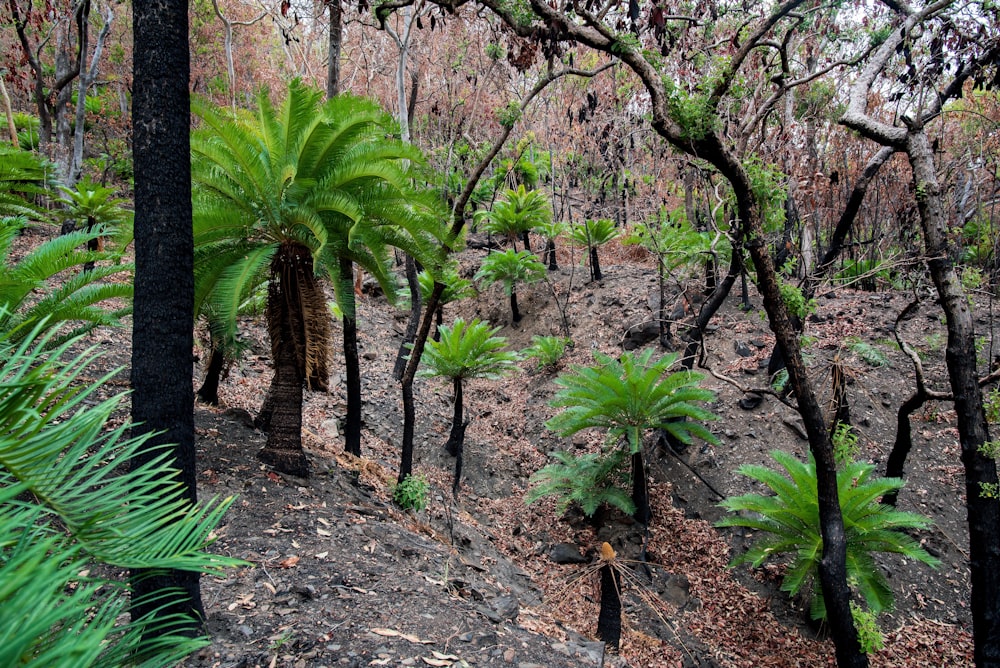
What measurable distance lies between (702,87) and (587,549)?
21.2ft

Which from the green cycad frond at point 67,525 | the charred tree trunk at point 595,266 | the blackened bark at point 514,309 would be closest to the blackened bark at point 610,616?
the green cycad frond at point 67,525

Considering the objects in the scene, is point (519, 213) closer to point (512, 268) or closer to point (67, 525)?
point (512, 268)

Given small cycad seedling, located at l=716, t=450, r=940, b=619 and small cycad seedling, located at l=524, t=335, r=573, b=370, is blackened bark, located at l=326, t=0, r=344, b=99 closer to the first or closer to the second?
small cycad seedling, located at l=524, t=335, r=573, b=370

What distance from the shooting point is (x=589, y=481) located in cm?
844

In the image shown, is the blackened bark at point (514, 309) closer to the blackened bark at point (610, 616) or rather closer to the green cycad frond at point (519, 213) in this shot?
the green cycad frond at point (519, 213)

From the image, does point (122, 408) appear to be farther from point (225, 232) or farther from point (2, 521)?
point (2, 521)

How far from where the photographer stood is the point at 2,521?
794mm

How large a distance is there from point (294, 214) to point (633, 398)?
4956mm

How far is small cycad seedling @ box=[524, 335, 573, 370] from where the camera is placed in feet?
43.3

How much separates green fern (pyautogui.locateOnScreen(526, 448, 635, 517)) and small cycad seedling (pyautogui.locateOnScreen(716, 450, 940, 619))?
67.5 inches

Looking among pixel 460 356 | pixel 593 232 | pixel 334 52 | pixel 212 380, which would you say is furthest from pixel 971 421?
pixel 593 232

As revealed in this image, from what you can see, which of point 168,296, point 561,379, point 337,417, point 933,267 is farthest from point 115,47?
point 933,267

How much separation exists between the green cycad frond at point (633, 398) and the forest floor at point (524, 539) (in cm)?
76

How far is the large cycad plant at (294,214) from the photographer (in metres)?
6.17
